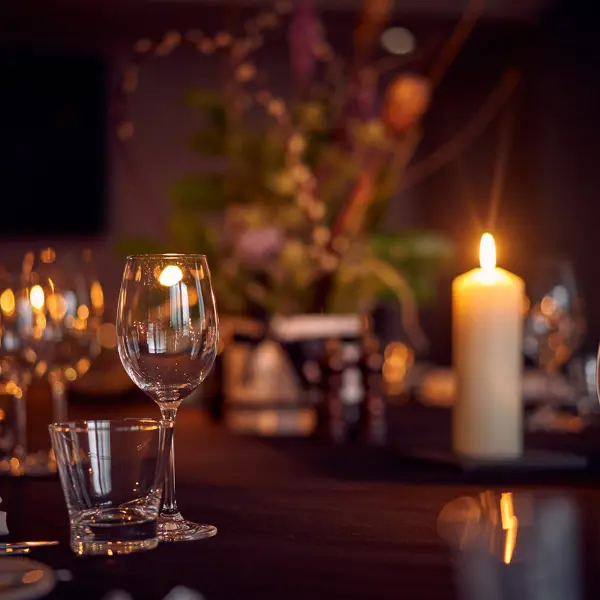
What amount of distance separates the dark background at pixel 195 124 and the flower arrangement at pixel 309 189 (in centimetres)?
298

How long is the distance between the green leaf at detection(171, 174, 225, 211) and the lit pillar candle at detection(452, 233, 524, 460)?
72 cm

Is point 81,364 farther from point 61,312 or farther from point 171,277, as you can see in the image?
point 171,277

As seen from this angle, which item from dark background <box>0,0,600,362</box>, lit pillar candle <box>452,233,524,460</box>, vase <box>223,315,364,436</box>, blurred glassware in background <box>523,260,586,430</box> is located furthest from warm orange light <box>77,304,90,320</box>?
dark background <box>0,0,600,362</box>

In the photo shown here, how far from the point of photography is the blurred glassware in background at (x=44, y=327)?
111 centimetres

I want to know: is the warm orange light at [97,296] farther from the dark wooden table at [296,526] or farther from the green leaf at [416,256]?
the green leaf at [416,256]

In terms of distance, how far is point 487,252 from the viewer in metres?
1.04

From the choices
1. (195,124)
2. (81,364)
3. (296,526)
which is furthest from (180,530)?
(195,124)

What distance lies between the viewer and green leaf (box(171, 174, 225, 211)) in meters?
1.68

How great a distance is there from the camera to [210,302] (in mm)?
766

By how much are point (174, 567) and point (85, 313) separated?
0.62m

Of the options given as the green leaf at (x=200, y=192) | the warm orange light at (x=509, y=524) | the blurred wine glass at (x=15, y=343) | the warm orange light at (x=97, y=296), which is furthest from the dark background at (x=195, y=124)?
the warm orange light at (x=509, y=524)

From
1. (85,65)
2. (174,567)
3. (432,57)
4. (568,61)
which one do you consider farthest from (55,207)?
(174,567)

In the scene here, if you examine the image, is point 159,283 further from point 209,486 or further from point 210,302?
point 209,486

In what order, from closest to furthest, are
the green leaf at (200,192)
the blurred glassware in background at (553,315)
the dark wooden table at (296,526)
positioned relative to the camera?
the dark wooden table at (296,526) → the blurred glassware in background at (553,315) → the green leaf at (200,192)
